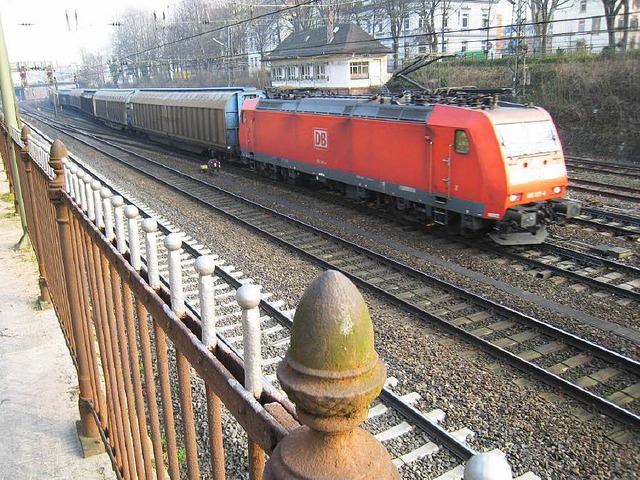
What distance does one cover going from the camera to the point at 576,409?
19.9ft

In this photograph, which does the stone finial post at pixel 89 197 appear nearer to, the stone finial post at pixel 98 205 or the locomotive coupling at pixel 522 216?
the stone finial post at pixel 98 205

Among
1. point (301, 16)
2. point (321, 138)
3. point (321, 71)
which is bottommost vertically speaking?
point (321, 138)

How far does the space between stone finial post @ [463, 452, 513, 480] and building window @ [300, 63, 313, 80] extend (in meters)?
51.4

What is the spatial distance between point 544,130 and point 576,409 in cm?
707

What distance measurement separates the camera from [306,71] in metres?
51.3

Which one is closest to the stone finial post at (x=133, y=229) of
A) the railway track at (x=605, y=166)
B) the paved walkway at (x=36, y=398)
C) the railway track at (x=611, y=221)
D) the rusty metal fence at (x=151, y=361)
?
the rusty metal fence at (x=151, y=361)

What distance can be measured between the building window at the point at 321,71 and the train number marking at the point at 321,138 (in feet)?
112

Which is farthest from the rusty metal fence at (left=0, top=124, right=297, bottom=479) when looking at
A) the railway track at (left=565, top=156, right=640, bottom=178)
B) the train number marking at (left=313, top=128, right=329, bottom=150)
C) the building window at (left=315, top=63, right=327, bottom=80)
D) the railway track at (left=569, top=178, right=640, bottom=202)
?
the building window at (left=315, top=63, right=327, bottom=80)

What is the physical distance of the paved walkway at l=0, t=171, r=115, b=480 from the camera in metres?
4.37

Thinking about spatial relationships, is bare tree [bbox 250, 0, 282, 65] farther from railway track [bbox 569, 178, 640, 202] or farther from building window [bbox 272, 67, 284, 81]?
railway track [bbox 569, 178, 640, 202]

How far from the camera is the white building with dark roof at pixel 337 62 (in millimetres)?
47094

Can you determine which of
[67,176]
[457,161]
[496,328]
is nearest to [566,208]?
[457,161]

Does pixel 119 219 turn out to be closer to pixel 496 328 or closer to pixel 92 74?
pixel 496 328

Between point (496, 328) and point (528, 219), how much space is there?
373 centimetres
